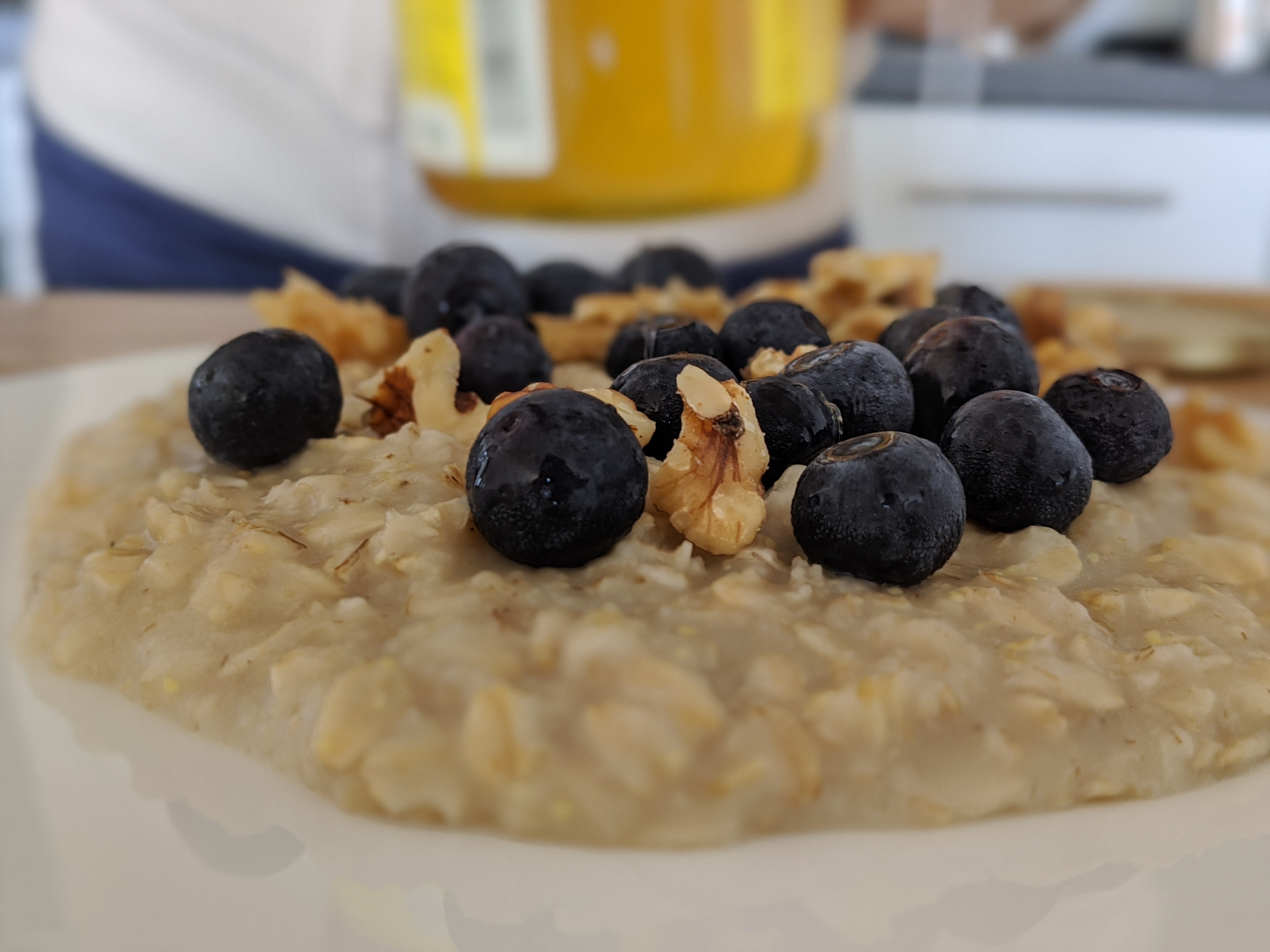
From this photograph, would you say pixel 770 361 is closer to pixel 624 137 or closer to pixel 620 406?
pixel 620 406

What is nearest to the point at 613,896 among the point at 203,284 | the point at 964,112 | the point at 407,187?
the point at 407,187

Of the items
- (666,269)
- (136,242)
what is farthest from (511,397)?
(136,242)

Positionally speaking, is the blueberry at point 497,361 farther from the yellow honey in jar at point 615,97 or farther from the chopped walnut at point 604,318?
the yellow honey in jar at point 615,97

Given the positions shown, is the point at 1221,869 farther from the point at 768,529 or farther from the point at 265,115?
the point at 265,115

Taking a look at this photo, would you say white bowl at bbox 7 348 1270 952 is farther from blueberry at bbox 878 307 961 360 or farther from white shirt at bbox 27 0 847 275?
white shirt at bbox 27 0 847 275

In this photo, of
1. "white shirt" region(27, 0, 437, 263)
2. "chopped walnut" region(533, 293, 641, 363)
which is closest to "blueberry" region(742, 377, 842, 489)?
"chopped walnut" region(533, 293, 641, 363)

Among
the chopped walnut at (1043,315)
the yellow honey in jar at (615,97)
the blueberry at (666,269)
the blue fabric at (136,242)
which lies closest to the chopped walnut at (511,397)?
the blueberry at (666,269)

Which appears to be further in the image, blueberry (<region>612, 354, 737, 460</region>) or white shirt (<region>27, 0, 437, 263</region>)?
white shirt (<region>27, 0, 437, 263</region>)
